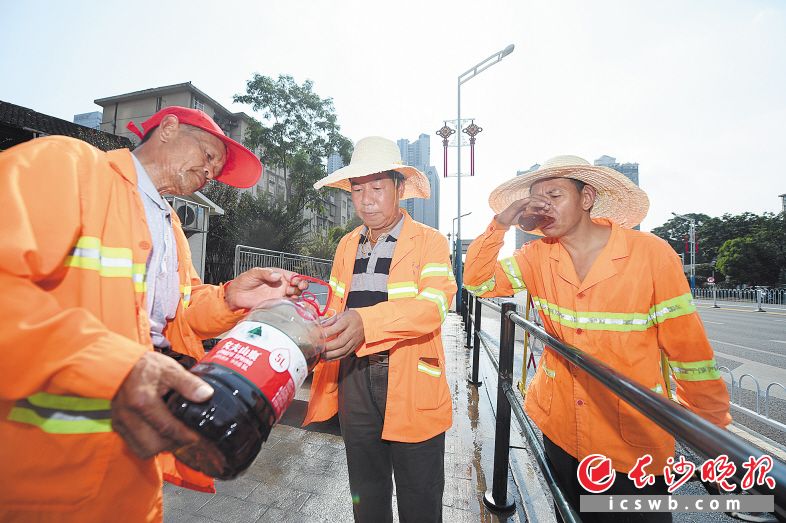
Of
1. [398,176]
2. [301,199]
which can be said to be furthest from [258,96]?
[398,176]

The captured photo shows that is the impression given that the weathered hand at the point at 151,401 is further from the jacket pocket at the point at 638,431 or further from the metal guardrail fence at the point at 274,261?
the metal guardrail fence at the point at 274,261

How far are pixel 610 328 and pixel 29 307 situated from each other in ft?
7.12

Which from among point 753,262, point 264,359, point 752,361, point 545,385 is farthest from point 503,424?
point 753,262

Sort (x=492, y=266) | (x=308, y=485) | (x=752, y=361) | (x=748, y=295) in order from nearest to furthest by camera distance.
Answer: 1. (x=492, y=266)
2. (x=308, y=485)
3. (x=752, y=361)
4. (x=748, y=295)

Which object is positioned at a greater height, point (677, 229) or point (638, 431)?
point (677, 229)

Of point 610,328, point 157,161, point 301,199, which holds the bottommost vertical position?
point 610,328

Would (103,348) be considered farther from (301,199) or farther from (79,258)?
(301,199)

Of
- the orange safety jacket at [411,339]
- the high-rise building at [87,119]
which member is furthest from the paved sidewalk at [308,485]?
the high-rise building at [87,119]

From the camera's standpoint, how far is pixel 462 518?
2.36m

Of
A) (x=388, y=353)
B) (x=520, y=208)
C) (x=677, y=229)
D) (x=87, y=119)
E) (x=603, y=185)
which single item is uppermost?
(x=87, y=119)

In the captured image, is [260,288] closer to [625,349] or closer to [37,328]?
[37,328]

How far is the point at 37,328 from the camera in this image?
74 centimetres

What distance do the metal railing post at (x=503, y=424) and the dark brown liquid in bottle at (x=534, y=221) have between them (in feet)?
1.80

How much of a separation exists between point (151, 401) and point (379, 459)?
141 centimetres
